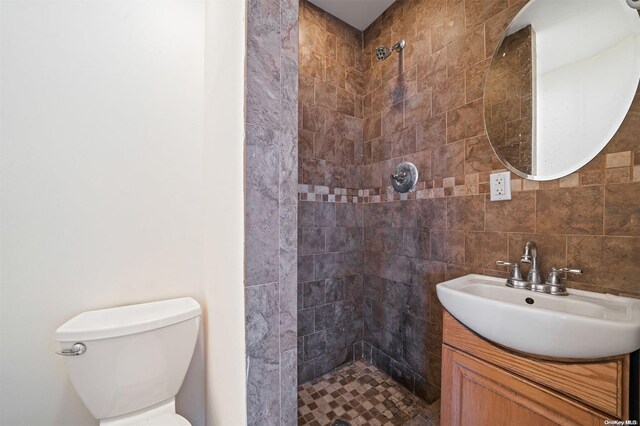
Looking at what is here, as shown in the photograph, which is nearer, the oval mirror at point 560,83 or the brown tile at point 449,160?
the oval mirror at point 560,83

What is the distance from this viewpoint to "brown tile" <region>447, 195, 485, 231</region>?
1215 mm

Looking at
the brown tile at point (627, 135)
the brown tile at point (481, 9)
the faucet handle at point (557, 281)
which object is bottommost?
the faucet handle at point (557, 281)

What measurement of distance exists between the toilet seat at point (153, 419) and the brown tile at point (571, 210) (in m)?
1.63

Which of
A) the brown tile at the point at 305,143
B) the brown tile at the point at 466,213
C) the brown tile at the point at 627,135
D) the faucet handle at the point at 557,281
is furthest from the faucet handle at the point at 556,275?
the brown tile at the point at 305,143

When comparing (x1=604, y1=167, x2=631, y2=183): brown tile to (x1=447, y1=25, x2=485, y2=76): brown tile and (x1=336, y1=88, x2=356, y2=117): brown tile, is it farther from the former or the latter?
(x1=336, y1=88, x2=356, y2=117): brown tile

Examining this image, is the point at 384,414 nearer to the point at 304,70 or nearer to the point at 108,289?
the point at 108,289

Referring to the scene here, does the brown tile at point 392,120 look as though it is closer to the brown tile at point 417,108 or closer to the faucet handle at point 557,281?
the brown tile at point 417,108

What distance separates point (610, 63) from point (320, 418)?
6.90 feet

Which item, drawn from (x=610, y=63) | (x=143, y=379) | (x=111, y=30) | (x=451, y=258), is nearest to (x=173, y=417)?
(x=143, y=379)

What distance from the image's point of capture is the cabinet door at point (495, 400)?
26.1 inches

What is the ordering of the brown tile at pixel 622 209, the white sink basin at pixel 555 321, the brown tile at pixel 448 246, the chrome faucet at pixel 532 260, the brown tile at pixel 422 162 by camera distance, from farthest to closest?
the brown tile at pixel 422 162, the brown tile at pixel 448 246, the chrome faucet at pixel 532 260, the brown tile at pixel 622 209, the white sink basin at pixel 555 321

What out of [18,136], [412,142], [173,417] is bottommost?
[173,417]

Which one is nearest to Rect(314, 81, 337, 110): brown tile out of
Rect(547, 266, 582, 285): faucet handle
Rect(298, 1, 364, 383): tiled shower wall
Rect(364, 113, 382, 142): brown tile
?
Rect(298, 1, 364, 383): tiled shower wall

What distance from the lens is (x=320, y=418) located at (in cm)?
136
